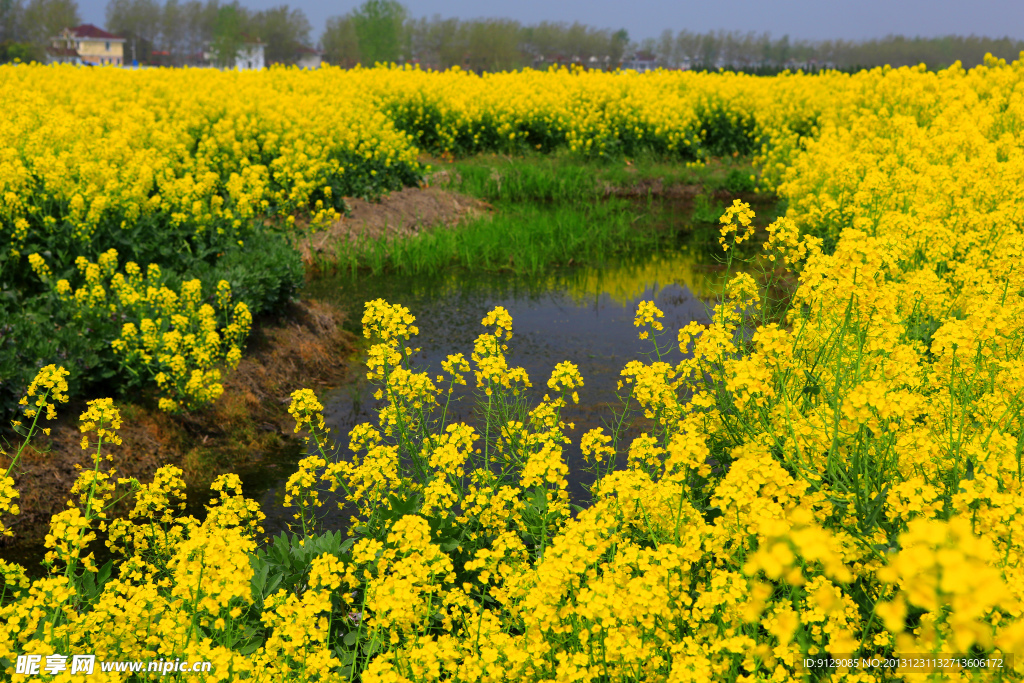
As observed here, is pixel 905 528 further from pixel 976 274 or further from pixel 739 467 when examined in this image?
pixel 976 274

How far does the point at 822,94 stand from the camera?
1900 cm

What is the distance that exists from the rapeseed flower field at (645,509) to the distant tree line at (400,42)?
2696 inches

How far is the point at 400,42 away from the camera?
97.5m

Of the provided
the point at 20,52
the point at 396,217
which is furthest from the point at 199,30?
the point at 396,217

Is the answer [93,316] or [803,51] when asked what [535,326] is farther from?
[803,51]

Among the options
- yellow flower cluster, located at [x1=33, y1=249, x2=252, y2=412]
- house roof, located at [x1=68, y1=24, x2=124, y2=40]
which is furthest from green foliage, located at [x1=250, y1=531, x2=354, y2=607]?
house roof, located at [x1=68, y1=24, x2=124, y2=40]

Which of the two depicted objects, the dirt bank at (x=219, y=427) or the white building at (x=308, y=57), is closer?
the dirt bank at (x=219, y=427)

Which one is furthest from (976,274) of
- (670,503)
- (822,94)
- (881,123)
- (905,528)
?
(822,94)

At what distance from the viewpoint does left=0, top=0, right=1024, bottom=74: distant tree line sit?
80.5m

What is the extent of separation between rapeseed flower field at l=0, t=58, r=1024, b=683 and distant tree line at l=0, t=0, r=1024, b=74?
68.5 metres

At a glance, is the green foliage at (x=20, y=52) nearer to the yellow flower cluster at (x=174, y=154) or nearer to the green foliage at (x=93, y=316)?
the yellow flower cluster at (x=174, y=154)

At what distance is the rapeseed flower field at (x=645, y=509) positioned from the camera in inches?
88.0

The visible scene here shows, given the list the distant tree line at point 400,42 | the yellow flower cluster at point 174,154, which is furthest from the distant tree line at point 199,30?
the yellow flower cluster at point 174,154

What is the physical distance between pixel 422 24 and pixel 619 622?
12080 cm
